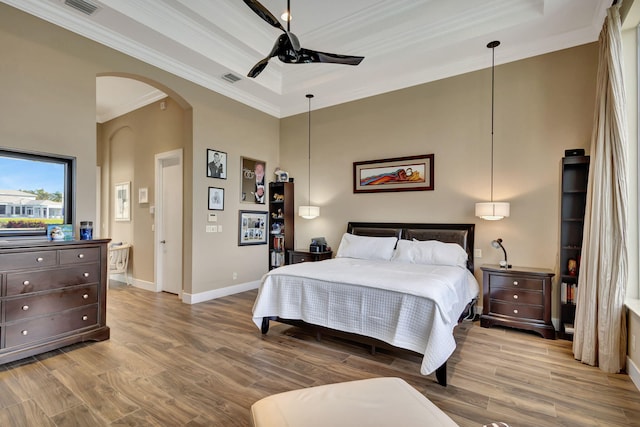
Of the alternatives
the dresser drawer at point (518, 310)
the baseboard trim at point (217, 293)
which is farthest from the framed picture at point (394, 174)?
the baseboard trim at point (217, 293)

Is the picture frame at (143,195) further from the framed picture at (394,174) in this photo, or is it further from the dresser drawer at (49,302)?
the framed picture at (394,174)

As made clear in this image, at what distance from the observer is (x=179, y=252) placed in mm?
5242

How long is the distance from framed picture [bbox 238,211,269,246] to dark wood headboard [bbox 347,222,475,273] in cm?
172

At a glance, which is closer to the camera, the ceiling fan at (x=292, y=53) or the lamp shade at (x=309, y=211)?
the ceiling fan at (x=292, y=53)

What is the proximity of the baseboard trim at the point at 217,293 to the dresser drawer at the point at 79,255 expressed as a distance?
1715 mm

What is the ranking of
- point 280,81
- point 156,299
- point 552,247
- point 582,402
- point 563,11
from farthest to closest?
point 280,81, point 156,299, point 552,247, point 563,11, point 582,402

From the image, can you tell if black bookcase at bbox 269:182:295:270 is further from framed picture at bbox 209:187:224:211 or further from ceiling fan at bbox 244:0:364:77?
ceiling fan at bbox 244:0:364:77

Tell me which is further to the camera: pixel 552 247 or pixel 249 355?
pixel 552 247

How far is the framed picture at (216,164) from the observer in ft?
16.2

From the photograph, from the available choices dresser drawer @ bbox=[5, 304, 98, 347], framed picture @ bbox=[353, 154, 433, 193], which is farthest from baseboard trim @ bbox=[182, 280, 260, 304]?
framed picture @ bbox=[353, 154, 433, 193]

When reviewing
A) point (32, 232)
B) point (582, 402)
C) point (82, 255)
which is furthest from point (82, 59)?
point (582, 402)

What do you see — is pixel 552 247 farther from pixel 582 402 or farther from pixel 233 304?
pixel 233 304

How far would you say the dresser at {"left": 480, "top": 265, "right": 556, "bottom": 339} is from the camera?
3.45 meters

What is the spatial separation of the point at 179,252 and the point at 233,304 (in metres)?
1.41
